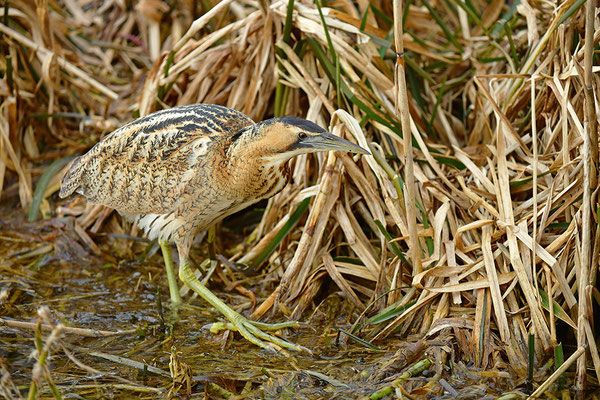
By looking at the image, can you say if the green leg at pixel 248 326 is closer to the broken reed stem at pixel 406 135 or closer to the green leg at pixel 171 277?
the green leg at pixel 171 277

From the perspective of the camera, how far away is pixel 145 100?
3.94m

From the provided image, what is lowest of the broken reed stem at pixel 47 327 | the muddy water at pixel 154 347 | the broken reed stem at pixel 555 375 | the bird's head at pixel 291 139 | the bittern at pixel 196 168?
the muddy water at pixel 154 347

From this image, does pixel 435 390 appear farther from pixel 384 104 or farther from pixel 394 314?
pixel 384 104

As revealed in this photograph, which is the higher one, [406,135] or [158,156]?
[406,135]

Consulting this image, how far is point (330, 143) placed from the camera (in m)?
2.70

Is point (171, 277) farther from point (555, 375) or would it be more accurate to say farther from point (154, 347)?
point (555, 375)

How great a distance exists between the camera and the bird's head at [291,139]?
8.87 feet

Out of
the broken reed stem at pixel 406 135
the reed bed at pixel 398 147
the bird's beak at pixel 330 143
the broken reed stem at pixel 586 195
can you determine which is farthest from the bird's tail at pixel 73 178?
the broken reed stem at pixel 586 195

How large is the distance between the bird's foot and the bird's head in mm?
688

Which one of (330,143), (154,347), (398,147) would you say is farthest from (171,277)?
(398,147)

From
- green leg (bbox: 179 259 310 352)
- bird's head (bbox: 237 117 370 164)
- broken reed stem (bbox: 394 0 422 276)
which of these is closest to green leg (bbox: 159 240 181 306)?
green leg (bbox: 179 259 310 352)

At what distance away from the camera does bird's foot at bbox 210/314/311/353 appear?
2.72 m

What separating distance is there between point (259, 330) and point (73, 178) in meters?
1.33

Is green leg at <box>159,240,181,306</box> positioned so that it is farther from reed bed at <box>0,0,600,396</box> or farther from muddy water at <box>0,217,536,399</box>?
reed bed at <box>0,0,600,396</box>
